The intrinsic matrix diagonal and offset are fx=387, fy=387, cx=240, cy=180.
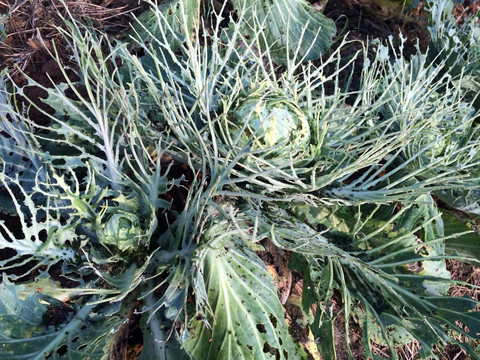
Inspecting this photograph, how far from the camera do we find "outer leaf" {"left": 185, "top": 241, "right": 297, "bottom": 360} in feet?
4.17

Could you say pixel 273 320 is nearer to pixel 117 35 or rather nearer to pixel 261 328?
pixel 261 328

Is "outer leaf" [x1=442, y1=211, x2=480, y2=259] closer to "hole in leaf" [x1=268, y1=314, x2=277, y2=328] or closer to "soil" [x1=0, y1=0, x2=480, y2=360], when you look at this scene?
"soil" [x1=0, y1=0, x2=480, y2=360]

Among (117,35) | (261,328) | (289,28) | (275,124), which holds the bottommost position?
(261,328)

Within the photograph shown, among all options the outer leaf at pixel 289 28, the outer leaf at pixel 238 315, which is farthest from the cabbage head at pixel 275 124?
the outer leaf at pixel 289 28

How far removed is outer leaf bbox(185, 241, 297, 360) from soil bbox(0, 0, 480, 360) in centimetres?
20

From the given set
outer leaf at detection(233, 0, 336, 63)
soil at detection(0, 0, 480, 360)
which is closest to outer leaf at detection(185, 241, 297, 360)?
soil at detection(0, 0, 480, 360)

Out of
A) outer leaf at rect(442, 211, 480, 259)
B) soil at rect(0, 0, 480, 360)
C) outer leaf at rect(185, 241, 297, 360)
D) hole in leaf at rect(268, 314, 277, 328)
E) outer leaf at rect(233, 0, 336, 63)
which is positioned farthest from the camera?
outer leaf at rect(233, 0, 336, 63)

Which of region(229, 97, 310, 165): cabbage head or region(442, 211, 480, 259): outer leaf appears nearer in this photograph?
region(229, 97, 310, 165): cabbage head

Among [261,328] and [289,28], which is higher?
[289,28]

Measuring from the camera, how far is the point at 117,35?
220 centimetres

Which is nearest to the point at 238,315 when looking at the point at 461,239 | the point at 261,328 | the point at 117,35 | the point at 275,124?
the point at 261,328

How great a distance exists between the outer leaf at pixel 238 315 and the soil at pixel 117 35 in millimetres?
204

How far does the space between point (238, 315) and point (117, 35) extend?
171 cm

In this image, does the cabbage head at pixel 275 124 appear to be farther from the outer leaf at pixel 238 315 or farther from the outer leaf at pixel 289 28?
the outer leaf at pixel 289 28
